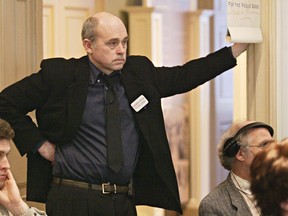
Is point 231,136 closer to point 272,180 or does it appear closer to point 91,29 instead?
point 91,29

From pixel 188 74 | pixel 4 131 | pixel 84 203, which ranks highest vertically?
pixel 188 74

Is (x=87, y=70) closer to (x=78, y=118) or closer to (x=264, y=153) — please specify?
(x=78, y=118)

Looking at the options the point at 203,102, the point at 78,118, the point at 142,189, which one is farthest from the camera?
the point at 203,102

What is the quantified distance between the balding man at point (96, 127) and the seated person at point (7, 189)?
0.29 metres

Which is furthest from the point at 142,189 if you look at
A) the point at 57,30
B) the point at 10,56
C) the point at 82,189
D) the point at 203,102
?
the point at 203,102

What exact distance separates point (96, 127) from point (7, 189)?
494mm

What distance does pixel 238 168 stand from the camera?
3.11 metres

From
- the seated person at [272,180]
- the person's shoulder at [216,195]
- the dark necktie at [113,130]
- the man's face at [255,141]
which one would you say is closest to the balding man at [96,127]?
the dark necktie at [113,130]

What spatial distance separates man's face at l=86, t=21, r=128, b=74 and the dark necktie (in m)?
0.10

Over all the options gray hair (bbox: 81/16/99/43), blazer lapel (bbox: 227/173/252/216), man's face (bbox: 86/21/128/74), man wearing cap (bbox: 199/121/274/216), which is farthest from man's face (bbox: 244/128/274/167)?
gray hair (bbox: 81/16/99/43)

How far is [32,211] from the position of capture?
286 cm

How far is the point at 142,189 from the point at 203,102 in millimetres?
4318

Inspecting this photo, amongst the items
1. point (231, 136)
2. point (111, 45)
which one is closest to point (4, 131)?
point (111, 45)

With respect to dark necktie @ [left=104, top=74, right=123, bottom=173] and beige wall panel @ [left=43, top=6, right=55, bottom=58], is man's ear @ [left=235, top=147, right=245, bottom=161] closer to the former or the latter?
dark necktie @ [left=104, top=74, right=123, bottom=173]
